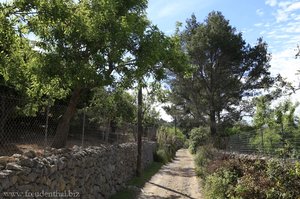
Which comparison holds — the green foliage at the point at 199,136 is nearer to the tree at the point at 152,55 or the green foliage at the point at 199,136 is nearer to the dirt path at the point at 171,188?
the dirt path at the point at 171,188

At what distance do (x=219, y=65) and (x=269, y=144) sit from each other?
18704 mm

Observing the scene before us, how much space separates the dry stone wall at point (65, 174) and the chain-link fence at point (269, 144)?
5.90 meters

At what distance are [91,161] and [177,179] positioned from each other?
30.7 ft

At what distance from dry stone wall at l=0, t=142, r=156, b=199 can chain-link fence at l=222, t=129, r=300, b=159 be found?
232 inches

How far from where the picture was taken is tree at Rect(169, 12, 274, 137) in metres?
32.3

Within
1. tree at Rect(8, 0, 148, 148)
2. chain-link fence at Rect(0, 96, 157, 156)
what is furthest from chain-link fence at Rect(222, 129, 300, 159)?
chain-link fence at Rect(0, 96, 157, 156)

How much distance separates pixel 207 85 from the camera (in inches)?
1324

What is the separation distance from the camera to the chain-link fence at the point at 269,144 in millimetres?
12047

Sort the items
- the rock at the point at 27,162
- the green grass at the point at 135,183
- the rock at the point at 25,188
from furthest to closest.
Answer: the green grass at the point at 135,183
the rock at the point at 27,162
the rock at the point at 25,188

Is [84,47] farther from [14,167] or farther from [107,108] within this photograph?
[107,108]

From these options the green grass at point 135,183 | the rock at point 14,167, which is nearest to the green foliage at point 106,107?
the green grass at point 135,183

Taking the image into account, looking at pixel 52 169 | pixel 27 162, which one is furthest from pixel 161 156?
pixel 27 162

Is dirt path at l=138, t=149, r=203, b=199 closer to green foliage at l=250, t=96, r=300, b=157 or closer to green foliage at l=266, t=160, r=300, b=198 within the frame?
green foliage at l=250, t=96, r=300, b=157

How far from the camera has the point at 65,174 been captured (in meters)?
9.09
